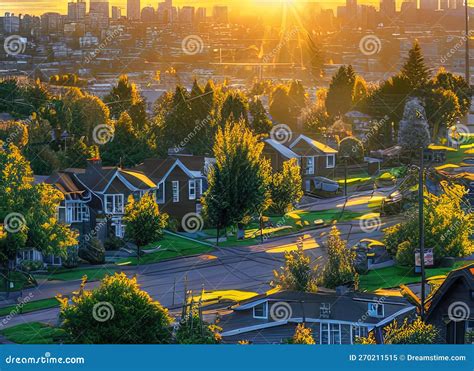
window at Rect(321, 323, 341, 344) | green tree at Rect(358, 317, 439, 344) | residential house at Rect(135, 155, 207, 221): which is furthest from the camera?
residential house at Rect(135, 155, 207, 221)

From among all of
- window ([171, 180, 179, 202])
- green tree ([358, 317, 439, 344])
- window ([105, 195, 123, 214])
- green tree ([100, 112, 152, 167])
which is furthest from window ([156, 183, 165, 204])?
green tree ([358, 317, 439, 344])

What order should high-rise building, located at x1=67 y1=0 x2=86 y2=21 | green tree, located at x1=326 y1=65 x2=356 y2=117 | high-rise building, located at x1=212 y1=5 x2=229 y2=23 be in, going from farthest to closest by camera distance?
1. high-rise building, located at x1=212 y1=5 x2=229 y2=23
2. high-rise building, located at x1=67 y1=0 x2=86 y2=21
3. green tree, located at x1=326 y1=65 x2=356 y2=117

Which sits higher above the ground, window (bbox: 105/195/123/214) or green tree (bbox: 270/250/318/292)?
green tree (bbox: 270/250/318/292)

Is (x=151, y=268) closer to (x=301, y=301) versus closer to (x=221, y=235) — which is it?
(x=221, y=235)

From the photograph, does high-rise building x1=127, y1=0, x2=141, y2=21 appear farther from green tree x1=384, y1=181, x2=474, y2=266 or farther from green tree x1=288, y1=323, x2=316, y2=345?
green tree x1=288, y1=323, x2=316, y2=345

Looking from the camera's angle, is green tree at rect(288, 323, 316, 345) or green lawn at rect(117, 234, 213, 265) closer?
green tree at rect(288, 323, 316, 345)

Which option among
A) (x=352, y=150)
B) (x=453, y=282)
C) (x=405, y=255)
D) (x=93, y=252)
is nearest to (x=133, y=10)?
(x=352, y=150)

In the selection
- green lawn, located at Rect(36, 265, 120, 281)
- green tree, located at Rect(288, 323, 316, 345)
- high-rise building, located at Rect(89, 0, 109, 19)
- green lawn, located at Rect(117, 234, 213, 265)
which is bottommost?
green lawn, located at Rect(117, 234, 213, 265)
